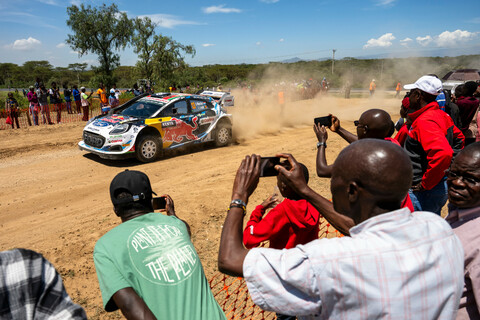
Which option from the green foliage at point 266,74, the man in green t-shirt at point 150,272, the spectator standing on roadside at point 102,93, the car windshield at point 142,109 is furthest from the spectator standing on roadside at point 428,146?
the green foliage at point 266,74

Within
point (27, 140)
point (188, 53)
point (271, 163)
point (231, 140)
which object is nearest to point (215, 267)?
point (271, 163)

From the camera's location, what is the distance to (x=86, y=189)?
7062mm

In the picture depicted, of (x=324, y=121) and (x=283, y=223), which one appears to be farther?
(x=324, y=121)

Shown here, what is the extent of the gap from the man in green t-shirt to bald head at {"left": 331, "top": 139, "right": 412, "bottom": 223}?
39.1 inches

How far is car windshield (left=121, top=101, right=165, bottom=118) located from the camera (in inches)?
354

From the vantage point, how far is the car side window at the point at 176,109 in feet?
29.8

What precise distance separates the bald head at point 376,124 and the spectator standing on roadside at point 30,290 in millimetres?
3077

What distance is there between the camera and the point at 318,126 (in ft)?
10.9

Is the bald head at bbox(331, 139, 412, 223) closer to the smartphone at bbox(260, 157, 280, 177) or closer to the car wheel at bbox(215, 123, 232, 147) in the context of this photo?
the smartphone at bbox(260, 157, 280, 177)

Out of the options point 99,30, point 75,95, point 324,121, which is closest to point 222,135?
point 324,121

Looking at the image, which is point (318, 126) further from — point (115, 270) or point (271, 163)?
point (115, 270)

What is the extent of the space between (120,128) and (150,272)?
7242 mm

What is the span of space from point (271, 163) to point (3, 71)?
91176 mm

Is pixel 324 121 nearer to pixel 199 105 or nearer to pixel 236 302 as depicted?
pixel 236 302
